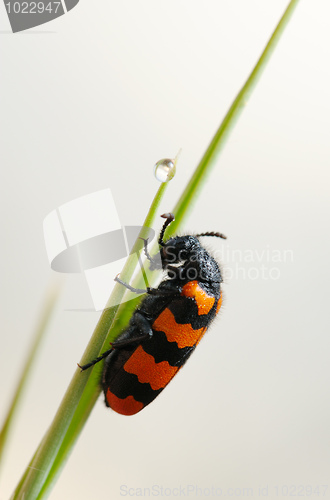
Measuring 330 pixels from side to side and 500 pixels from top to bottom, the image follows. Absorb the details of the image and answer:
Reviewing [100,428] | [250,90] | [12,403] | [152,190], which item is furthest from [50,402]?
[250,90]

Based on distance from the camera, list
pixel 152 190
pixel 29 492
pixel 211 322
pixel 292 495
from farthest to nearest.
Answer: pixel 292 495 < pixel 152 190 < pixel 211 322 < pixel 29 492

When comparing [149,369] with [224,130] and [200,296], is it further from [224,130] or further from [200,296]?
[224,130]

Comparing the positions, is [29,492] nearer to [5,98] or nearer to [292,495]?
[5,98]

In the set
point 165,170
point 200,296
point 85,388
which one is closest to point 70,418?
point 85,388

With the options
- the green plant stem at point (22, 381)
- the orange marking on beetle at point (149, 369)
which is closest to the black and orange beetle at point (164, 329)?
the orange marking on beetle at point (149, 369)

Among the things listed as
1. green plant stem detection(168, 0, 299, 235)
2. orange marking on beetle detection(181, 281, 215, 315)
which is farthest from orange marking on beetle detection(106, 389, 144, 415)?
green plant stem detection(168, 0, 299, 235)

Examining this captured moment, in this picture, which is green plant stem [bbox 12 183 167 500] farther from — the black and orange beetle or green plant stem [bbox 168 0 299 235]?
the black and orange beetle

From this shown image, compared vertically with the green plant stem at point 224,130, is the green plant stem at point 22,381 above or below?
below

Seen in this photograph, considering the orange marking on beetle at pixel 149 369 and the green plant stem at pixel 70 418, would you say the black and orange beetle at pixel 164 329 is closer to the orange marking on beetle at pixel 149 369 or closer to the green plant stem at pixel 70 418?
the orange marking on beetle at pixel 149 369
